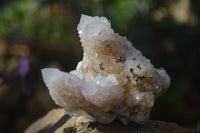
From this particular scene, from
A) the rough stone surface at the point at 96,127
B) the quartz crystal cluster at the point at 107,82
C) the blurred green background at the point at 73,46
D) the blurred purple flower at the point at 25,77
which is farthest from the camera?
the blurred green background at the point at 73,46

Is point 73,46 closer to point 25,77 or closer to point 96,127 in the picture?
point 25,77

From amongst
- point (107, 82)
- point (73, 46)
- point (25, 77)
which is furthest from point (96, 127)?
point (73, 46)

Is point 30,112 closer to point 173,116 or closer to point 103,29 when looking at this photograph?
point 173,116

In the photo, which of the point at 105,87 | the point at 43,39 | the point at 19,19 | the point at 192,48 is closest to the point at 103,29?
the point at 105,87

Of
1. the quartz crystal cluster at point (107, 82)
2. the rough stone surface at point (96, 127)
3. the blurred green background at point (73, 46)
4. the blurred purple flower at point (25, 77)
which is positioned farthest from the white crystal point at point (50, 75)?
the blurred green background at point (73, 46)

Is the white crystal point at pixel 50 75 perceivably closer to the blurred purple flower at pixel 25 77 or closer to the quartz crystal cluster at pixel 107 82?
the quartz crystal cluster at pixel 107 82

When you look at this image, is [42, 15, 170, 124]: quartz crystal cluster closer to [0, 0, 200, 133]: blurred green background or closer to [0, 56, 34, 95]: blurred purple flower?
[0, 56, 34, 95]: blurred purple flower
